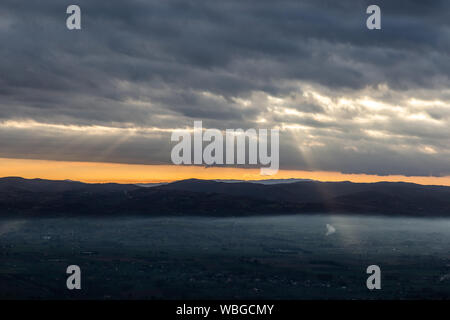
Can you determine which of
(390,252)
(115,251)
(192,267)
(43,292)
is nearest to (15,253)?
(115,251)

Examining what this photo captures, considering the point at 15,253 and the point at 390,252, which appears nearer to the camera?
the point at 15,253

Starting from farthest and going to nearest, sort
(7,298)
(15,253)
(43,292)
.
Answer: (15,253) → (43,292) → (7,298)

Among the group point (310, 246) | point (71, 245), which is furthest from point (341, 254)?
point (71, 245)

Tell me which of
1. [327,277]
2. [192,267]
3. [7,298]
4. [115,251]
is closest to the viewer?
[7,298]
